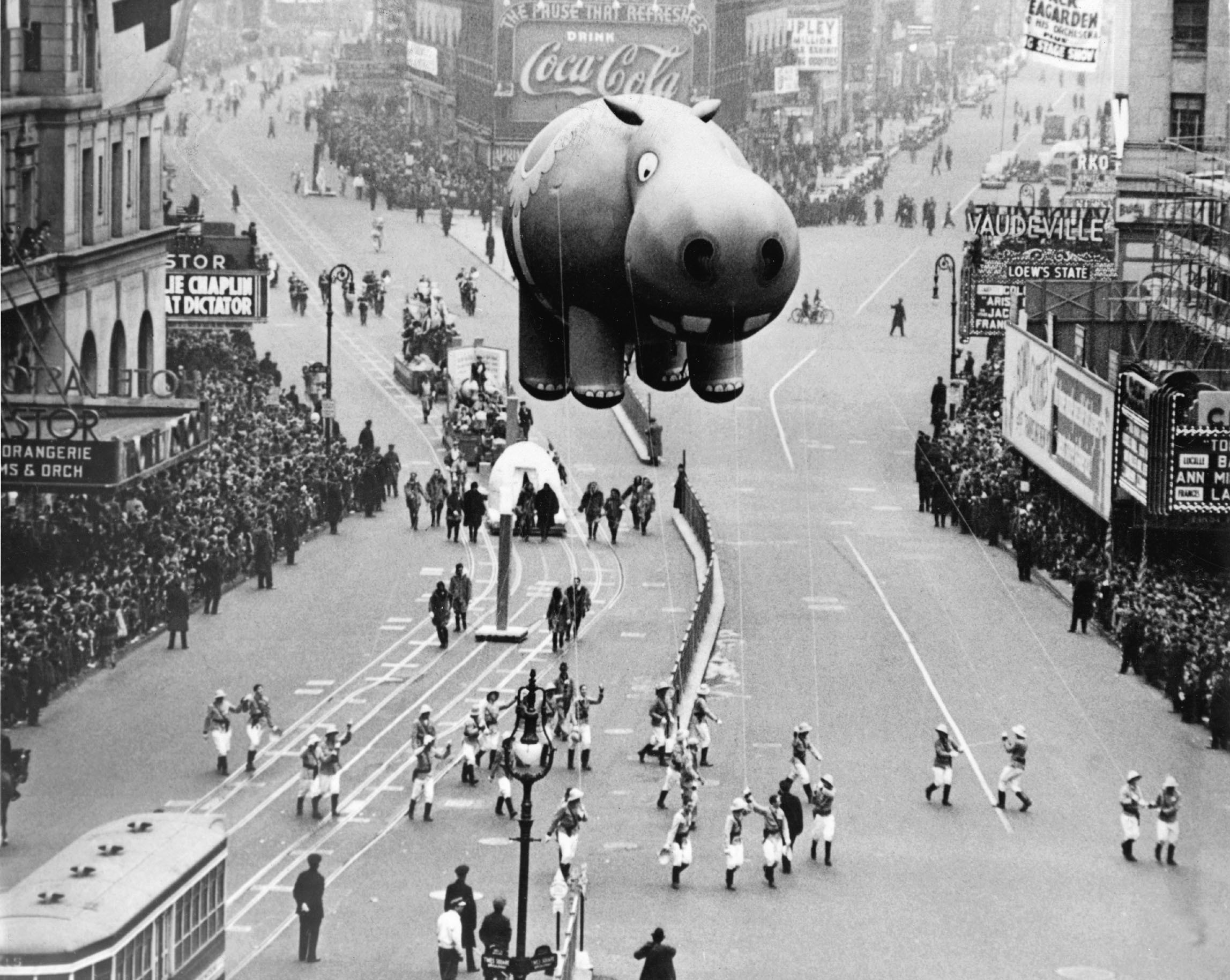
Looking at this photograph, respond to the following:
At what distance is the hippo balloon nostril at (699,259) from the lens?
19.4 meters

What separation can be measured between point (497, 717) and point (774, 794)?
839 cm

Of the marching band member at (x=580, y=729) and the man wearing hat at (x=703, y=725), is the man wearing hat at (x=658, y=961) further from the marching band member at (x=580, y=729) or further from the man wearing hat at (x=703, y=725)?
the man wearing hat at (x=703, y=725)

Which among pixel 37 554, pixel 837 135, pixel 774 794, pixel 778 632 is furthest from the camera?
pixel 837 135

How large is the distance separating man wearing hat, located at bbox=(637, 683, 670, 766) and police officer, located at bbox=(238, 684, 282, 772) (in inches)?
262

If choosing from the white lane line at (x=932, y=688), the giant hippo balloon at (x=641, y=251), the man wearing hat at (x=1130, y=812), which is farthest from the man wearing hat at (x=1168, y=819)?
the giant hippo balloon at (x=641, y=251)

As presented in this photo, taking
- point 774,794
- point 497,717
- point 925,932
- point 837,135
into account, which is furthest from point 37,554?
point 837,135

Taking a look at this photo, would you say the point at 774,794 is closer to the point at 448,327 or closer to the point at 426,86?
the point at 426,86

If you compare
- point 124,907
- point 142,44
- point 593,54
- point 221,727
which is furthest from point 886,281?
point 142,44

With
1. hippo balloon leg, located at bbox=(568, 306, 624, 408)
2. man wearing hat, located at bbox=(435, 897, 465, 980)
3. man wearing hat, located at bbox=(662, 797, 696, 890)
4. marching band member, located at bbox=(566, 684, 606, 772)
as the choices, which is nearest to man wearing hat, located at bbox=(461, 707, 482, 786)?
marching band member, located at bbox=(566, 684, 606, 772)

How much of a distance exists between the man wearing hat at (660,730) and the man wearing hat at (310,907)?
38.4 ft

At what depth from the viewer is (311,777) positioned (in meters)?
45.6

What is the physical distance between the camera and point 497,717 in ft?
170

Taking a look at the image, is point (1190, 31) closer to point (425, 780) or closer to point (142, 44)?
point (425, 780)

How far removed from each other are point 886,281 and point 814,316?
11.4 m
